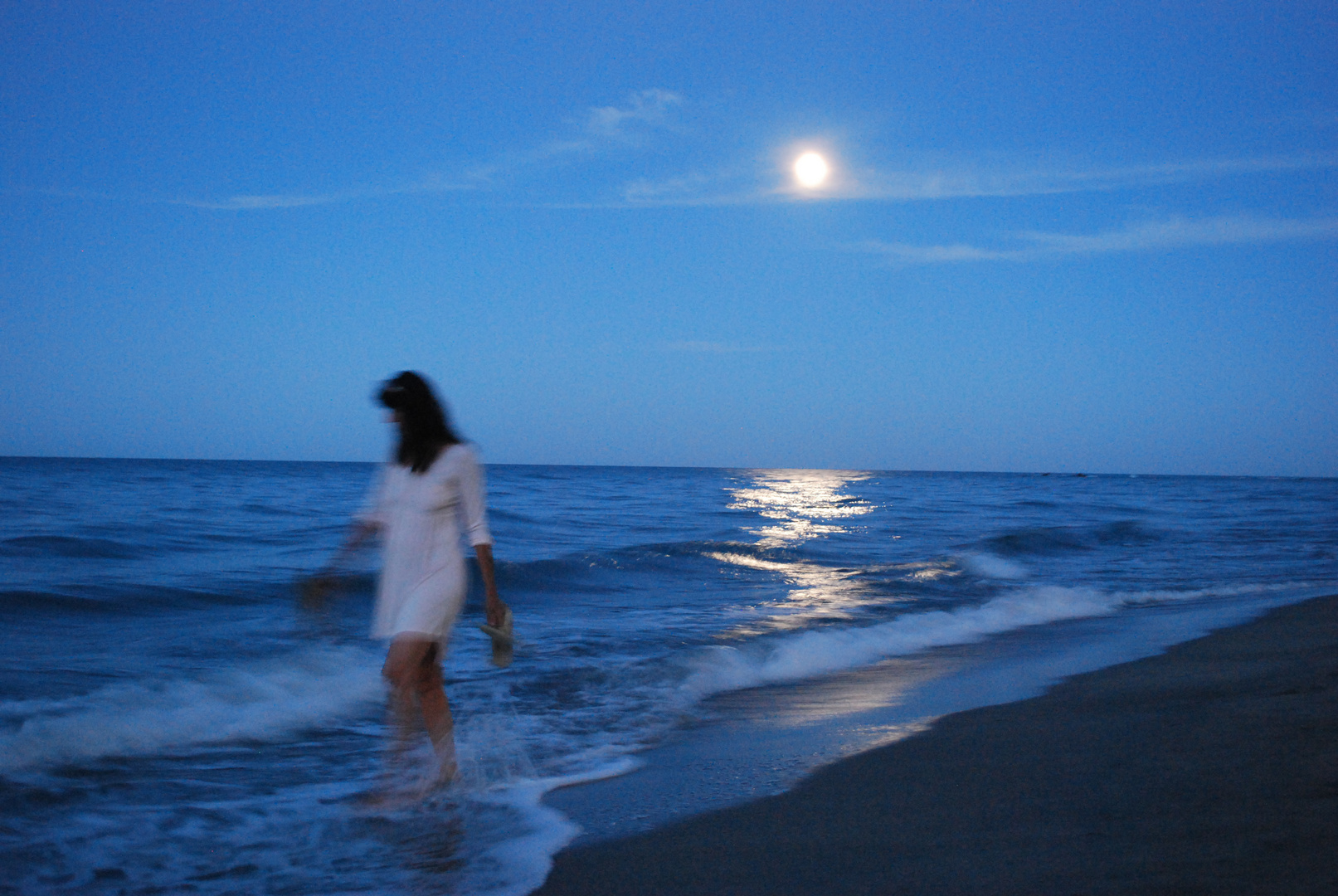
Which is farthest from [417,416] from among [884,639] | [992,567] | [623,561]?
[992,567]

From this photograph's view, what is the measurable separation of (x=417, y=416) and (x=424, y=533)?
518 mm

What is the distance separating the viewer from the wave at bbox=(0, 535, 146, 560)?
44.8ft

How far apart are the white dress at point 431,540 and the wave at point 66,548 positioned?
1185 cm

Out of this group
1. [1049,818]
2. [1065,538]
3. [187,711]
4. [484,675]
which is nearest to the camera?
[1049,818]

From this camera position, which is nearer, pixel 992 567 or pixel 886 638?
pixel 886 638

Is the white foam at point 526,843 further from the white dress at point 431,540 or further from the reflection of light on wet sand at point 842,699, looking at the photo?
the reflection of light on wet sand at point 842,699

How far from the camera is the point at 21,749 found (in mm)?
5020

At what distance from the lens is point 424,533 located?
401 centimetres

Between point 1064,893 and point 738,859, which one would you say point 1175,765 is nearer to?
point 1064,893

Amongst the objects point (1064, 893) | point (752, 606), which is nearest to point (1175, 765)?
point (1064, 893)

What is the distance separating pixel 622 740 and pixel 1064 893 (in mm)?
3179

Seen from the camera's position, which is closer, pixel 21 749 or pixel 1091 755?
pixel 1091 755

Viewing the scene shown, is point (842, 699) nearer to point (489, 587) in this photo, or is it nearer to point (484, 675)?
point (484, 675)

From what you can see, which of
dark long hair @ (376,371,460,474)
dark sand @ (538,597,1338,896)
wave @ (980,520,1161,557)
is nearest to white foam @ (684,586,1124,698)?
dark sand @ (538,597,1338,896)
